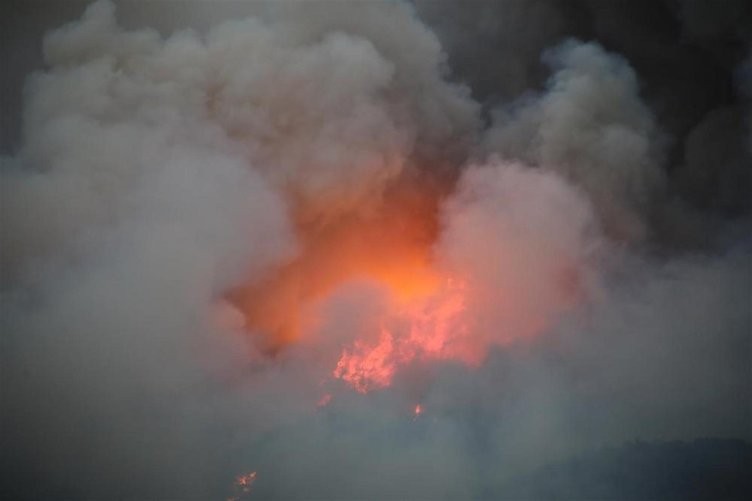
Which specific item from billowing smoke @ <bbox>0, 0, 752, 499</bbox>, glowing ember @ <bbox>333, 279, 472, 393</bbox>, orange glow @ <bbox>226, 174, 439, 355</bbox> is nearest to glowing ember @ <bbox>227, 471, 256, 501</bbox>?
billowing smoke @ <bbox>0, 0, 752, 499</bbox>

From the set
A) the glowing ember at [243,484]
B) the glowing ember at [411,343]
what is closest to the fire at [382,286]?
the glowing ember at [411,343]

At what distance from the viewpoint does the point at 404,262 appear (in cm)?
1634

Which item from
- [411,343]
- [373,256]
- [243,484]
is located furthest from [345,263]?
[243,484]

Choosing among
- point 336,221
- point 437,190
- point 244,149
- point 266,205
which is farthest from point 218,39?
point 437,190

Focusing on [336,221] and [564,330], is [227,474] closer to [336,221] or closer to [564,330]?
[336,221]

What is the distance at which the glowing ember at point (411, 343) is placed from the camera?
1444cm

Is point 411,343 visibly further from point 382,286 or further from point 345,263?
point 345,263

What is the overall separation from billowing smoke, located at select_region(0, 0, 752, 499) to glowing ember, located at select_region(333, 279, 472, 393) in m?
0.06

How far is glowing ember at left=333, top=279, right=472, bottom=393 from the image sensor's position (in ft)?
47.4

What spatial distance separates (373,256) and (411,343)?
273 cm

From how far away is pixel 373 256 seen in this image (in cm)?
1638

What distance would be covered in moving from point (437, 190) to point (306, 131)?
3.99m

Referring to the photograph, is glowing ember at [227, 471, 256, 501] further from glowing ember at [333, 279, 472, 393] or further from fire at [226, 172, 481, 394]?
glowing ember at [333, 279, 472, 393]

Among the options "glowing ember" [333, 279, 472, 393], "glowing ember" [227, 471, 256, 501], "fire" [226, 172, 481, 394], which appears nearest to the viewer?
"glowing ember" [227, 471, 256, 501]
